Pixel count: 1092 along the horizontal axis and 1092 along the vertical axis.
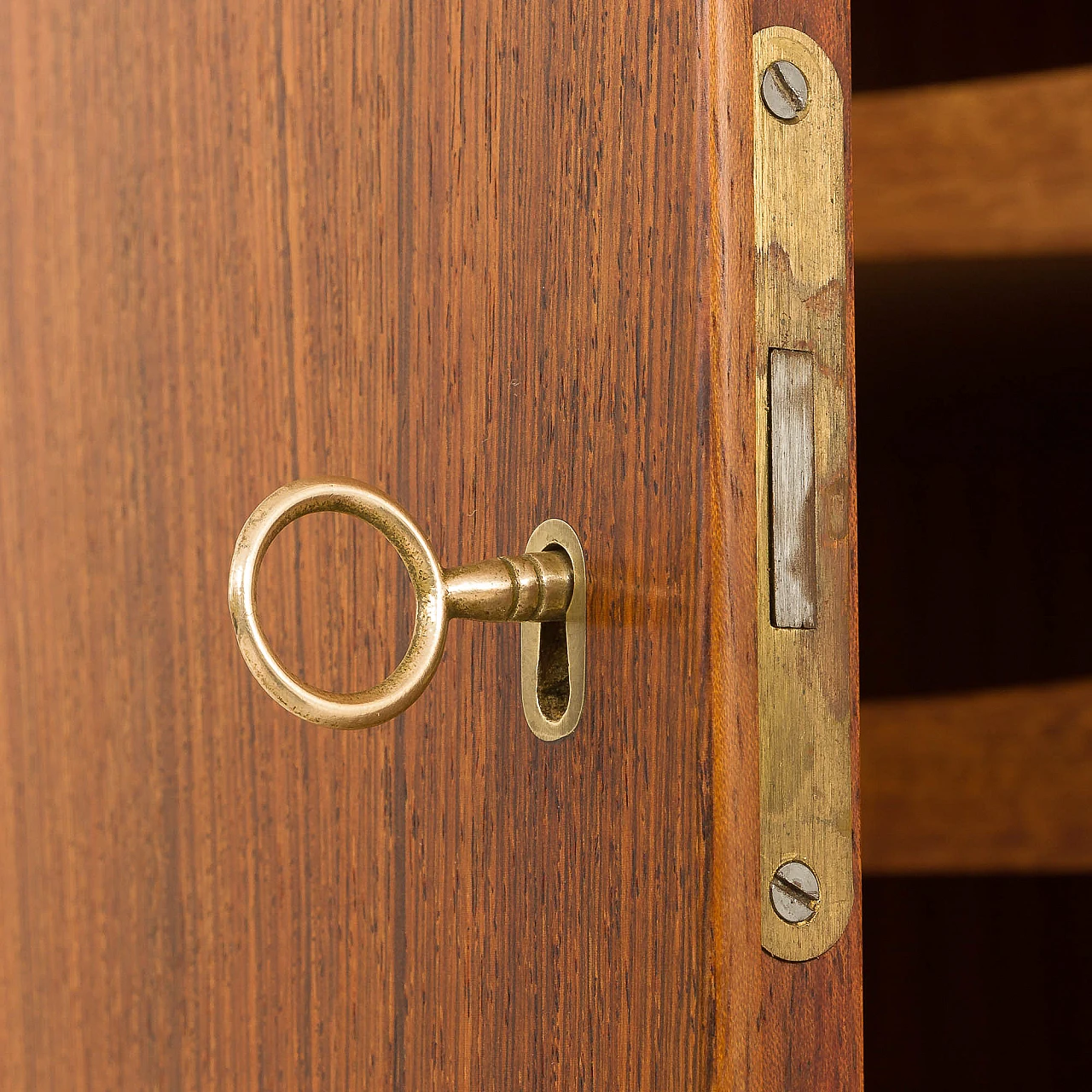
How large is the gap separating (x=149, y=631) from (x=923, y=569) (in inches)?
20.4

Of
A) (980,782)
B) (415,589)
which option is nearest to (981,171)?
(980,782)

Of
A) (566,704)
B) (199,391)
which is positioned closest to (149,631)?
(199,391)

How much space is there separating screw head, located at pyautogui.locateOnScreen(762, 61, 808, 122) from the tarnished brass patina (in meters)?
0.11

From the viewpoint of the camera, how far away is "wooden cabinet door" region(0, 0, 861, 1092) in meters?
0.27

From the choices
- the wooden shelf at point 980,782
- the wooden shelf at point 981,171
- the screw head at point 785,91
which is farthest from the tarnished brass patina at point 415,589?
the wooden shelf at point 980,782

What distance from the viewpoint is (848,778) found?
28 centimetres

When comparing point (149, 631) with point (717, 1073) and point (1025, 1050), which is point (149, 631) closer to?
point (717, 1073)

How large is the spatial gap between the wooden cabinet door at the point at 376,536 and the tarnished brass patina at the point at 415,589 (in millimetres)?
18

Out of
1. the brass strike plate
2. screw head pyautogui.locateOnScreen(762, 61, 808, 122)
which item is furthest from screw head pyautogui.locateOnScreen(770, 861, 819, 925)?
screw head pyautogui.locateOnScreen(762, 61, 808, 122)

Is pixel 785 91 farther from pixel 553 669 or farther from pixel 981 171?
pixel 981 171

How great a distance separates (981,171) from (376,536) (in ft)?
1.44

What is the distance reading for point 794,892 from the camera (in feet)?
0.89

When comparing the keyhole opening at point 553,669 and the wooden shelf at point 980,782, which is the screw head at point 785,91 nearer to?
the keyhole opening at point 553,669

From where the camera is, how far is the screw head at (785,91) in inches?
10.6
